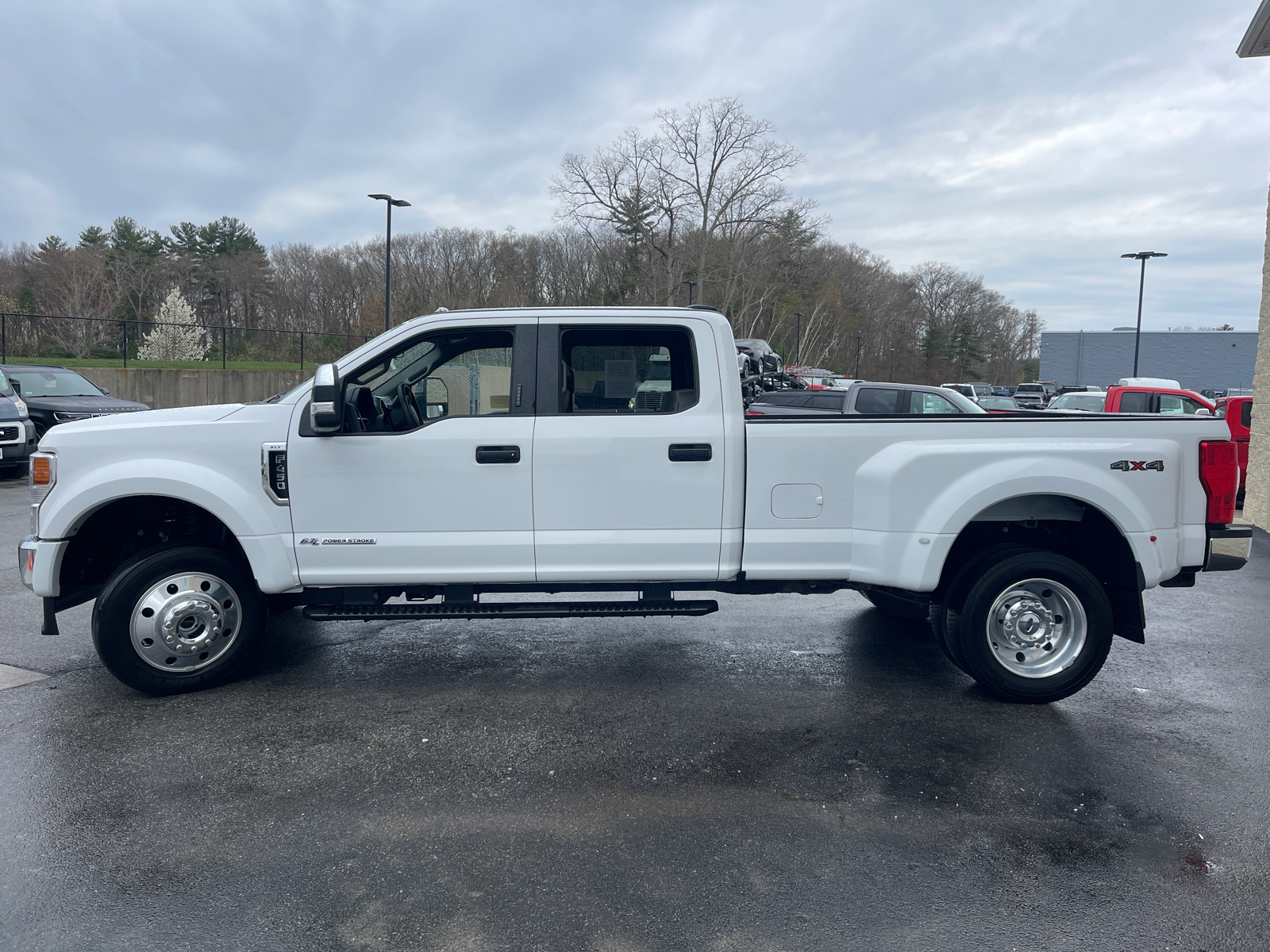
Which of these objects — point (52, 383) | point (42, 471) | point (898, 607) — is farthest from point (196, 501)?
Result: point (52, 383)

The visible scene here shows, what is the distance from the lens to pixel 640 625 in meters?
6.59

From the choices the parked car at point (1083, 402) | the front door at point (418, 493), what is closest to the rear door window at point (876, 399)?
the parked car at point (1083, 402)

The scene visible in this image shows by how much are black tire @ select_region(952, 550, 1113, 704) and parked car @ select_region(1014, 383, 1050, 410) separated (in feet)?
139

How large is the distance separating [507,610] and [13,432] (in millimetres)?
12328

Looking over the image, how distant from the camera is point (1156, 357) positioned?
76.1 metres

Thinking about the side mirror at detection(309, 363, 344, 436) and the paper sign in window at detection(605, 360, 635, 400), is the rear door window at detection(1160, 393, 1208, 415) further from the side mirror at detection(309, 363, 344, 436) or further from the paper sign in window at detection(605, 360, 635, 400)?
the side mirror at detection(309, 363, 344, 436)

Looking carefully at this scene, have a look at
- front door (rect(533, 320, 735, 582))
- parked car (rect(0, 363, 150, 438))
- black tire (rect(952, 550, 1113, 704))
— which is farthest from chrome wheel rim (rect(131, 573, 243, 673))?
parked car (rect(0, 363, 150, 438))

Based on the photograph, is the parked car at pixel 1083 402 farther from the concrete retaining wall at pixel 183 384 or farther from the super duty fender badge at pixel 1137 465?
the concrete retaining wall at pixel 183 384

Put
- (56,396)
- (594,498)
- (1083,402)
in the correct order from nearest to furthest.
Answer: (594,498), (56,396), (1083,402)

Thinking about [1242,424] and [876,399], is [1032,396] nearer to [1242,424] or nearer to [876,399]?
[1242,424]

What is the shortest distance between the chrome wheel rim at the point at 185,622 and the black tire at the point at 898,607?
409 centimetres

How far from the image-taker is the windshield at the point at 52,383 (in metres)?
15.8

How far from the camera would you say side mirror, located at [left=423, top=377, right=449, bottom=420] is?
4.96m

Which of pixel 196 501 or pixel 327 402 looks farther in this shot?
pixel 196 501
